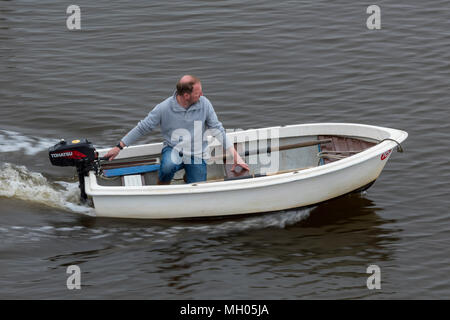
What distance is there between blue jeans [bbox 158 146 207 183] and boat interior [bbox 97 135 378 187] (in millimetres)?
397

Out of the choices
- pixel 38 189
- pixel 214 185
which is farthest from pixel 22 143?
pixel 214 185

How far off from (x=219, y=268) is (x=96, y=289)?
1.18 m

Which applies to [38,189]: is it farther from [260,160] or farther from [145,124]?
[260,160]

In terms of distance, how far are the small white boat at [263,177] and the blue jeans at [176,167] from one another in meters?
0.16

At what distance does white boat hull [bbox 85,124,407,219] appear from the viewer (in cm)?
730

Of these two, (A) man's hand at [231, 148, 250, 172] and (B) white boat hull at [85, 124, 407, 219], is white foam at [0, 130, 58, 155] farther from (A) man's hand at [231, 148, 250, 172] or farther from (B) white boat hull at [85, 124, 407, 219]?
(A) man's hand at [231, 148, 250, 172]

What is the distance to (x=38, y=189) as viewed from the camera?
8.23 meters

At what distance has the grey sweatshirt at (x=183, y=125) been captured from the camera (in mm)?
7406

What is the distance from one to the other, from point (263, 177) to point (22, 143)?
375cm

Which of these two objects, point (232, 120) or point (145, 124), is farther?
point (232, 120)

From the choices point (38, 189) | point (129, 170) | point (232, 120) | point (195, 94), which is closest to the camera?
point (195, 94)

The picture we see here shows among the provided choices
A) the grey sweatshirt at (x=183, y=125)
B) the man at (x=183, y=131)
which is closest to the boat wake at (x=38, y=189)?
the man at (x=183, y=131)

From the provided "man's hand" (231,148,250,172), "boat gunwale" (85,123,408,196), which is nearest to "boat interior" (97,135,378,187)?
"man's hand" (231,148,250,172)

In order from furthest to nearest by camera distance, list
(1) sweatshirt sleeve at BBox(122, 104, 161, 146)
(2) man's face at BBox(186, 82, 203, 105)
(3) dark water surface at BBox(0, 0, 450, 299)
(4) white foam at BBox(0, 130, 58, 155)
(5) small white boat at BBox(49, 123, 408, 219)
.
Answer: (4) white foam at BBox(0, 130, 58, 155) → (1) sweatshirt sleeve at BBox(122, 104, 161, 146) → (5) small white boat at BBox(49, 123, 408, 219) → (2) man's face at BBox(186, 82, 203, 105) → (3) dark water surface at BBox(0, 0, 450, 299)
